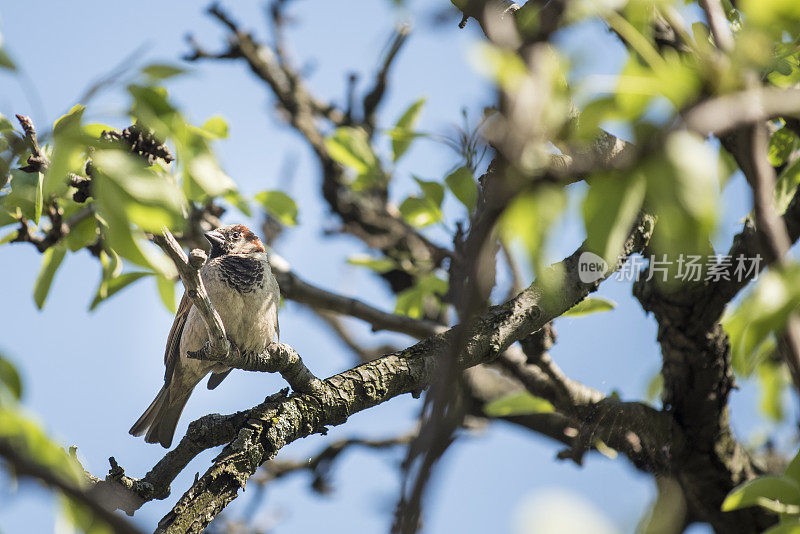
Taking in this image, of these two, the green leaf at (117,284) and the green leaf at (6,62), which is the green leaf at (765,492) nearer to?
the green leaf at (6,62)

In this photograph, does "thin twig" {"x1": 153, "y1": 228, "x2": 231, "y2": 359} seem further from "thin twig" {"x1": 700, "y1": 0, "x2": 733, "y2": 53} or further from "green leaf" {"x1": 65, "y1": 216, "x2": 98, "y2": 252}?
"thin twig" {"x1": 700, "y1": 0, "x2": 733, "y2": 53}

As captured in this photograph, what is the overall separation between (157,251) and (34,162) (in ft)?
2.05

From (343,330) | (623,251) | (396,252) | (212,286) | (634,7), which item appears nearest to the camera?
(634,7)

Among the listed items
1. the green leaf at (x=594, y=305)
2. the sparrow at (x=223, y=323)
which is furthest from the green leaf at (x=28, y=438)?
the sparrow at (x=223, y=323)

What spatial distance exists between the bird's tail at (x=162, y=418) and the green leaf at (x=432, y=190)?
1.52 meters

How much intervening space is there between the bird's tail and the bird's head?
2.23 feet

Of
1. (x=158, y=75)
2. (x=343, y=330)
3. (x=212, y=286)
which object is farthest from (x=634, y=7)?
(x=343, y=330)

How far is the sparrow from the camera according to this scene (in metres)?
3.06

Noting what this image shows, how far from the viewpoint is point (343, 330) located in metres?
4.38

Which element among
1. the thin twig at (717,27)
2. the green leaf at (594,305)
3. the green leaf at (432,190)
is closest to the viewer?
the thin twig at (717,27)

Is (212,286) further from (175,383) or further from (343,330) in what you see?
(343,330)

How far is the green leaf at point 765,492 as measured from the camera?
1.29 meters

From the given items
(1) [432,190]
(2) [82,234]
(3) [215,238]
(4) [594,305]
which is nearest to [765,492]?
(4) [594,305]

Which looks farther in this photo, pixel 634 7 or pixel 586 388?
pixel 586 388
